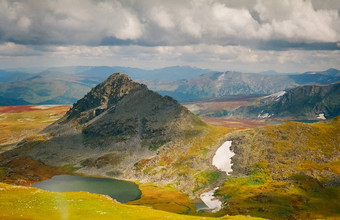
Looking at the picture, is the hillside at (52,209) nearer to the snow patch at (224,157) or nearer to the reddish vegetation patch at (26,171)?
the snow patch at (224,157)

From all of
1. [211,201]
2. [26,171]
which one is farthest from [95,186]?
[211,201]

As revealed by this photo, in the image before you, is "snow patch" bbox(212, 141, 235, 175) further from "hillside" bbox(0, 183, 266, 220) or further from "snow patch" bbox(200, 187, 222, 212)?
"hillside" bbox(0, 183, 266, 220)

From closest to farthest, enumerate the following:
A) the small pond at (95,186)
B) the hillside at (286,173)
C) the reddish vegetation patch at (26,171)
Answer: the hillside at (286,173)
the small pond at (95,186)
the reddish vegetation patch at (26,171)

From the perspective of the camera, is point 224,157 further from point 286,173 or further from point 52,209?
point 52,209

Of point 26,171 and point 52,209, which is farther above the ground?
point 52,209

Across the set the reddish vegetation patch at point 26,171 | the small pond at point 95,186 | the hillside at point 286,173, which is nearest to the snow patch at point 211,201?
the hillside at point 286,173

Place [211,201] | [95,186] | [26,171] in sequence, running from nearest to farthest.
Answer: [211,201]
[95,186]
[26,171]
